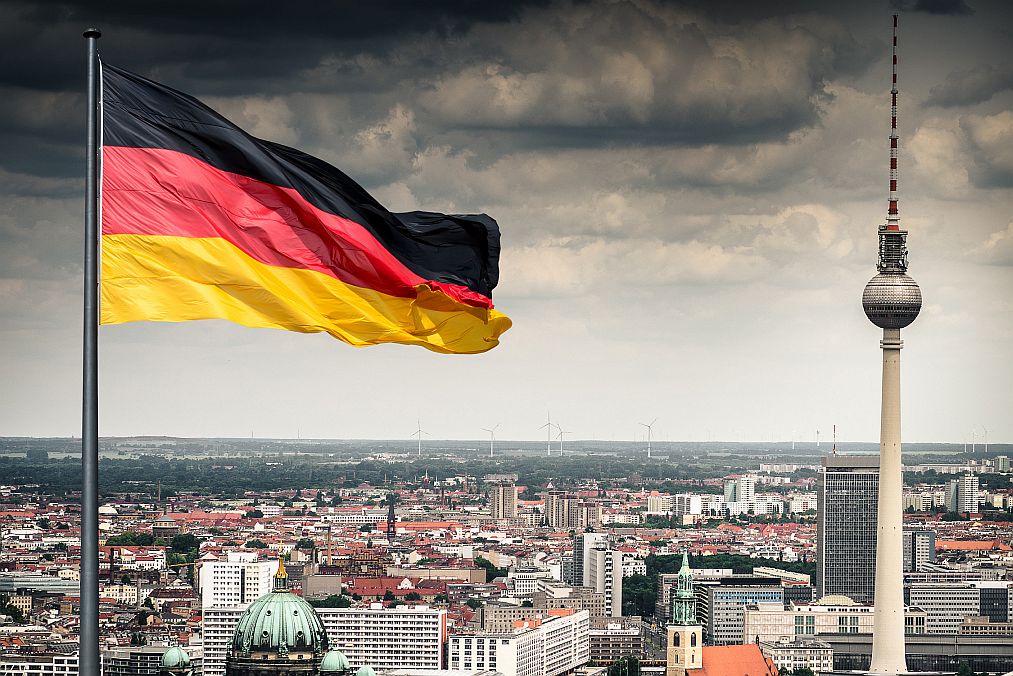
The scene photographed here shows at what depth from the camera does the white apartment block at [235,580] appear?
228ft

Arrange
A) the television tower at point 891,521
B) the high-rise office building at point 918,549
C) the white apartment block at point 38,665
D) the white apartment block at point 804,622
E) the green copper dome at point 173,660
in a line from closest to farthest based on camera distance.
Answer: the green copper dome at point 173,660, the white apartment block at point 38,665, the television tower at point 891,521, the white apartment block at point 804,622, the high-rise office building at point 918,549

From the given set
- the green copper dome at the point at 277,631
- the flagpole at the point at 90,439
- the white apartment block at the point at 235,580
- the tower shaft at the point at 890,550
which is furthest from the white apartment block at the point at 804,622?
the flagpole at the point at 90,439

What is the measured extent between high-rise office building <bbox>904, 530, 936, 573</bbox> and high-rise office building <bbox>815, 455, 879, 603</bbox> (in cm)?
156

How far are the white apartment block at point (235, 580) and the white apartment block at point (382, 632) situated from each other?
5.00 meters

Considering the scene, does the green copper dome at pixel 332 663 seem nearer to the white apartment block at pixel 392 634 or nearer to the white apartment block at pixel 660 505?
the white apartment block at pixel 392 634

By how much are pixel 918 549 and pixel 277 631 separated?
57.5m

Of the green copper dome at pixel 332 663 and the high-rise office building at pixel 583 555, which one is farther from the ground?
the green copper dome at pixel 332 663

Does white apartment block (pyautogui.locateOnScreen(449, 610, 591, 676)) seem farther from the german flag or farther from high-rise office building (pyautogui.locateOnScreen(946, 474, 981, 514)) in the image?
high-rise office building (pyautogui.locateOnScreen(946, 474, 981, 514))

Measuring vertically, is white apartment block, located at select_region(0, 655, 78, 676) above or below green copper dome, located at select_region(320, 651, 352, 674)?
below

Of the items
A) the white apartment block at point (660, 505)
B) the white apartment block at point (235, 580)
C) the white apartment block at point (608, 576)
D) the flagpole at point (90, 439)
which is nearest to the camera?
the flagpole at point (90, 439)

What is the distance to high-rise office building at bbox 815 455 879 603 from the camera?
278ft

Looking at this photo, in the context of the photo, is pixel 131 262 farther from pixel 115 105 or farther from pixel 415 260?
pixel 415 260

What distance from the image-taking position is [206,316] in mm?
8672

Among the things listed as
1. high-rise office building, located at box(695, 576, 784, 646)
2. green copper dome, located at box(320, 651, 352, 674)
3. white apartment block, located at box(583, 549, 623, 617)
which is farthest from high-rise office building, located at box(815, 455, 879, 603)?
green copper dome, located at box(320, 651, 352, 674)
